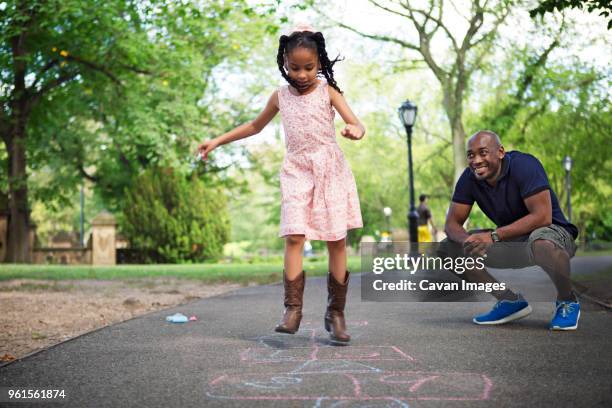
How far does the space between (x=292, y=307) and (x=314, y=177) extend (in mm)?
908

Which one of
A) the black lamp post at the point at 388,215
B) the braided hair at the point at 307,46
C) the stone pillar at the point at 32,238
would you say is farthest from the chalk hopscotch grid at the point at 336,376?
the black lamp post at the point at 388,215

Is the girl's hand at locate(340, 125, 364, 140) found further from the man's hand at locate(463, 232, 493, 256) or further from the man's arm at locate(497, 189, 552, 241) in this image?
the man's arm at locate(497, 189, 552, 241)

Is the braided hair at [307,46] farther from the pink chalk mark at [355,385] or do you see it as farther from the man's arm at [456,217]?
the pink chalk mark at [355,385]

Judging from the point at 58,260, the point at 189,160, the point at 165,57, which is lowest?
the point at 58,260

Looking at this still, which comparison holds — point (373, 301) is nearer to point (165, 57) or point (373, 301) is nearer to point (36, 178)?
point (165, 57)

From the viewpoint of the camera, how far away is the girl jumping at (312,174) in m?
4.89

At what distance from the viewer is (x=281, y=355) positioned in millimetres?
4566

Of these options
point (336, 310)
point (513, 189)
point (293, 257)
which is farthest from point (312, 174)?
point (513, 189)

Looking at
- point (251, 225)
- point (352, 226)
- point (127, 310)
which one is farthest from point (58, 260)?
point (251, 225)

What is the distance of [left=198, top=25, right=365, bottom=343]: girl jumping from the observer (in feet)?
16.1

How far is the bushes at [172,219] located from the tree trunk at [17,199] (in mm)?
4532

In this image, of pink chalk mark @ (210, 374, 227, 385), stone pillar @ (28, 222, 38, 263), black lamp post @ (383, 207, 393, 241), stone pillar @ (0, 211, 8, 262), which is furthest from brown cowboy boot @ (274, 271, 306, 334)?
black lamp post @ (383, 207, 393, 241)

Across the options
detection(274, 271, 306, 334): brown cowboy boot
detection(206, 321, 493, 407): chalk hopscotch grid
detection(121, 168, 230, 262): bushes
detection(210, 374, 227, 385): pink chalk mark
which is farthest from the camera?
detection(121, 168, 230, 262): bushes

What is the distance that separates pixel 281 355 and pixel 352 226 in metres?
1.05
